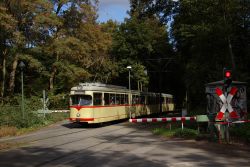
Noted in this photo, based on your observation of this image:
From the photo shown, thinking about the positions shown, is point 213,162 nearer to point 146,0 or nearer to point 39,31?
point 146,0

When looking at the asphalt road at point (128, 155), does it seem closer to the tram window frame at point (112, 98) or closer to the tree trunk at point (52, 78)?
the tram window frame at point (112, 98)

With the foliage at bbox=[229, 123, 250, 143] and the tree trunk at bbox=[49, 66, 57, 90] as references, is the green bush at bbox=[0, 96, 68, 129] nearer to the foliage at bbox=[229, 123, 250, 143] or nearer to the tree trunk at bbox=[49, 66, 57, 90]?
the tree trunk at bbox=[49, 66, 57, 90]

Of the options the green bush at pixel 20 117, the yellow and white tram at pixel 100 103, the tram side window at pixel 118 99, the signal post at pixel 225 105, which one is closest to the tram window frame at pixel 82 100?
the yellow and white tram at pixel 100 103

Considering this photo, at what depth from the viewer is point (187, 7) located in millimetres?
31234

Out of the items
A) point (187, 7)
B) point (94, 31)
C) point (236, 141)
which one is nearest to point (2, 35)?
point (94, 31)

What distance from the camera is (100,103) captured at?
31.4 metres

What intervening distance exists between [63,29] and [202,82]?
1719 cm

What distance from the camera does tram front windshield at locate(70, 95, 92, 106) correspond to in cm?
3049

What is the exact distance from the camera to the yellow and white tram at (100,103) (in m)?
30.4

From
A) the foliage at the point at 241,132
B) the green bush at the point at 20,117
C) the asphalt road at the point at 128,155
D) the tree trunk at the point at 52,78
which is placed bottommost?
the asphalt road at the point at 128,155

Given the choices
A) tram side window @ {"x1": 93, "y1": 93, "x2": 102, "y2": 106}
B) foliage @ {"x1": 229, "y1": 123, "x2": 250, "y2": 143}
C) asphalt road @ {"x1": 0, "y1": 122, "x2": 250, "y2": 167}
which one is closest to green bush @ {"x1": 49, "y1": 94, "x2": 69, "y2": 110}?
tram side window @ {"x1": 93, "y1": 93, "x2": 102, "y2": 106}

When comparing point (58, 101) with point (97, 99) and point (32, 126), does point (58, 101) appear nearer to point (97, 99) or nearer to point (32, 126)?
point (32, 126)

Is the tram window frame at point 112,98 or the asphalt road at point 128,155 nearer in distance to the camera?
the asphalt road at point 128,155

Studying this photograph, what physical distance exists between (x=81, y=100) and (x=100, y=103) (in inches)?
57.3
